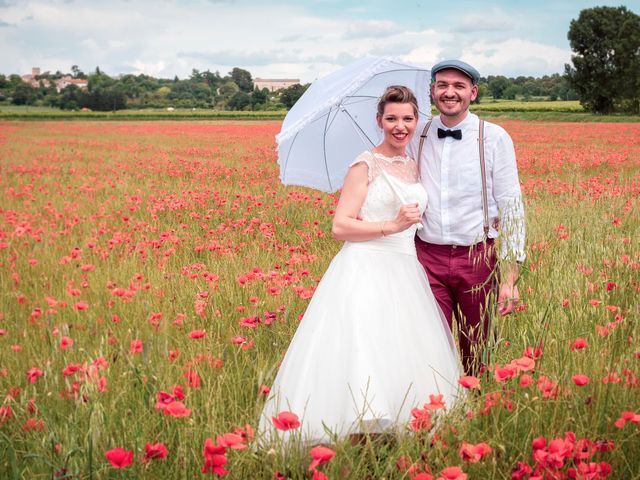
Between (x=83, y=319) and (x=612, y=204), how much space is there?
5677 millimetres

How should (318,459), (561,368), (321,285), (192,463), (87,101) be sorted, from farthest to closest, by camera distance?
(87,101)
(321,285)
(561,368)
(192,463)
(318,459)

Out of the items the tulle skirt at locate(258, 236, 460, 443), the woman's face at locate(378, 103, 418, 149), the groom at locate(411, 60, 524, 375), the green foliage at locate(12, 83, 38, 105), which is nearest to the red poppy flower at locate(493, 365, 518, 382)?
the tulle skirt at locate(258, 236, 460, 443)

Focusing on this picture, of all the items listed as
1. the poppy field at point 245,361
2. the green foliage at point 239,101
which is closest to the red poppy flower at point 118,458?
the poppy field at point 245,361

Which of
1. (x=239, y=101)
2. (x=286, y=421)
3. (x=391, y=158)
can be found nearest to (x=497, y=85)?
(x=239, y=101)

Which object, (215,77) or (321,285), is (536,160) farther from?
(215,77)

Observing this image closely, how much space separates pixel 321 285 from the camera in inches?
114

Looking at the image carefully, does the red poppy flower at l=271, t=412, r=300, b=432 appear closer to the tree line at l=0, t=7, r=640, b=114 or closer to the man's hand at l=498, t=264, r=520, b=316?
the man's hand at l=498, t=264, r=520, b=316

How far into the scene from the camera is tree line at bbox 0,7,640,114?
51719 millimetres

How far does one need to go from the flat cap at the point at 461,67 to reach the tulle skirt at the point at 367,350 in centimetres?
79

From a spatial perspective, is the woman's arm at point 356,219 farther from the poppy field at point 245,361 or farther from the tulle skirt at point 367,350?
the poppy field at point 245,361

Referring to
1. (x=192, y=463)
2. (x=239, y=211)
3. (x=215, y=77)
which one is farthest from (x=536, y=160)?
(x=215, y=77)

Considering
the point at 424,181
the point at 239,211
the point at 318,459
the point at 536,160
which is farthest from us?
the point at 536,160

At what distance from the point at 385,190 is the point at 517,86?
74637mm

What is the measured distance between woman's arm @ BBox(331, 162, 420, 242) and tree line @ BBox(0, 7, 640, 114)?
4250 centimetres
